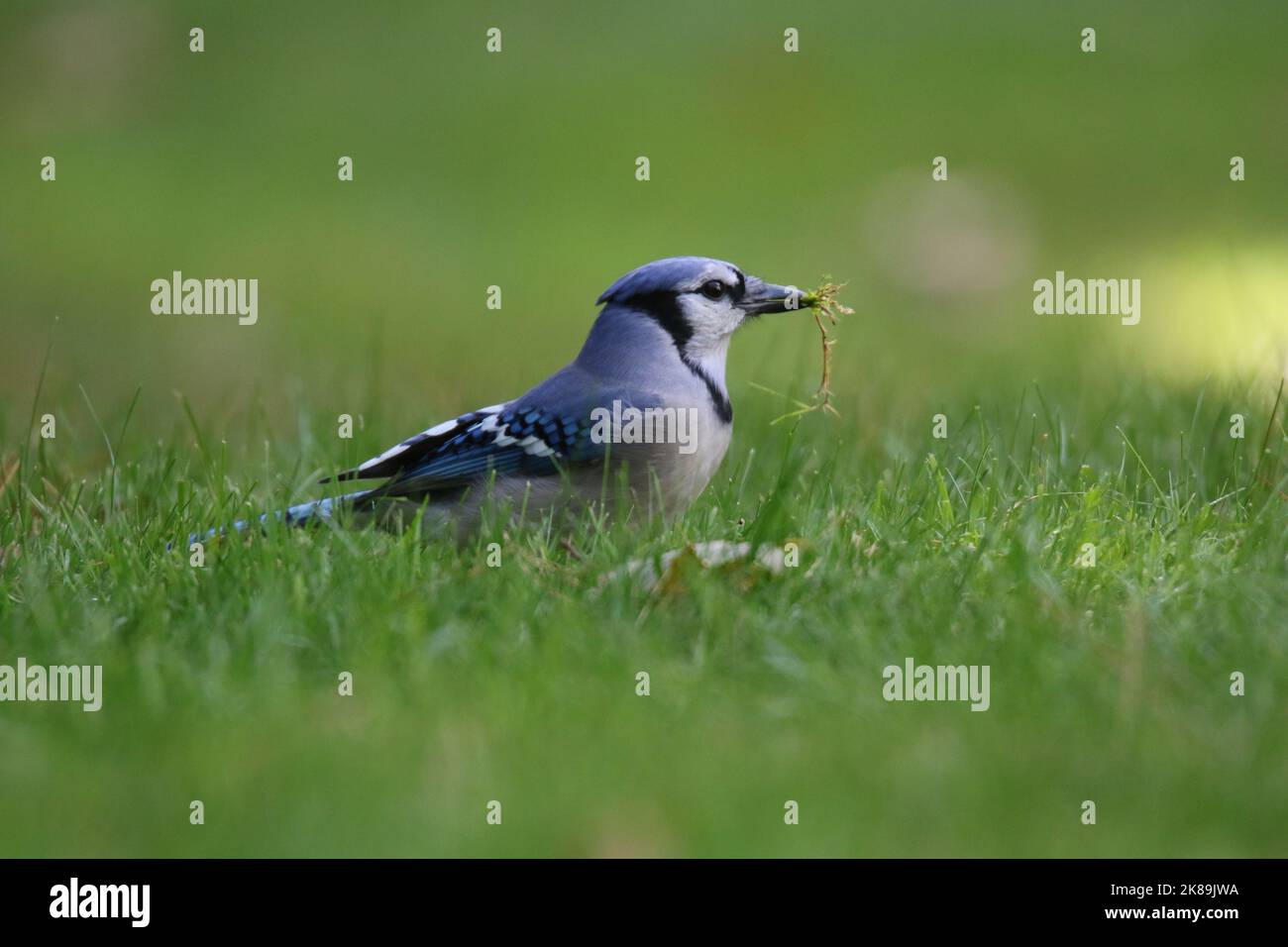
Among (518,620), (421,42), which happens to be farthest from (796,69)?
(518,620)

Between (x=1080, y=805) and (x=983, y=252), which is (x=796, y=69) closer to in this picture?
(x=983, y=252)

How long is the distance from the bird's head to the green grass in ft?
1.64

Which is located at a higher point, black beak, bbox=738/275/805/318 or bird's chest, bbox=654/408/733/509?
black beak, bbox=738/275/805/318

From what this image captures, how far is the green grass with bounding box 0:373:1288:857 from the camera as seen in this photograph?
9.49 ft

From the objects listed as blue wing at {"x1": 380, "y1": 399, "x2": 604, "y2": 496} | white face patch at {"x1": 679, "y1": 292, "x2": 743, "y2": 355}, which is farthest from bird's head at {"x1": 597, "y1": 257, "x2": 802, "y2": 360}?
blue wing at {"x1": 380, "y1": 399, "x2": 604, "y2": 496}

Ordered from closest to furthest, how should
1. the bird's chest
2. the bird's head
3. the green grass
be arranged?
the green grass, the bird's chest, the bird's head

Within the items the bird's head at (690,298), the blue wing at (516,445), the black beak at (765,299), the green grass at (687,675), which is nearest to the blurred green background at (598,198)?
the blue wing at (516,445)

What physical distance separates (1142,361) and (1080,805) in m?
4.32

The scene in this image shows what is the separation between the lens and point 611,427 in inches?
184

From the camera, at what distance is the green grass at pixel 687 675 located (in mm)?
2893

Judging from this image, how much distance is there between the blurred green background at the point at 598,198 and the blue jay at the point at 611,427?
710 mm

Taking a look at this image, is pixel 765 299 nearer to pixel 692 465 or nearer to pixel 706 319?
pixel 706 319

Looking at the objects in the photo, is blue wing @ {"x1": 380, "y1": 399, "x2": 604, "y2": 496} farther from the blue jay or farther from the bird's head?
the bird's head

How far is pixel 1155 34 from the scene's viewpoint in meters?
15.1
